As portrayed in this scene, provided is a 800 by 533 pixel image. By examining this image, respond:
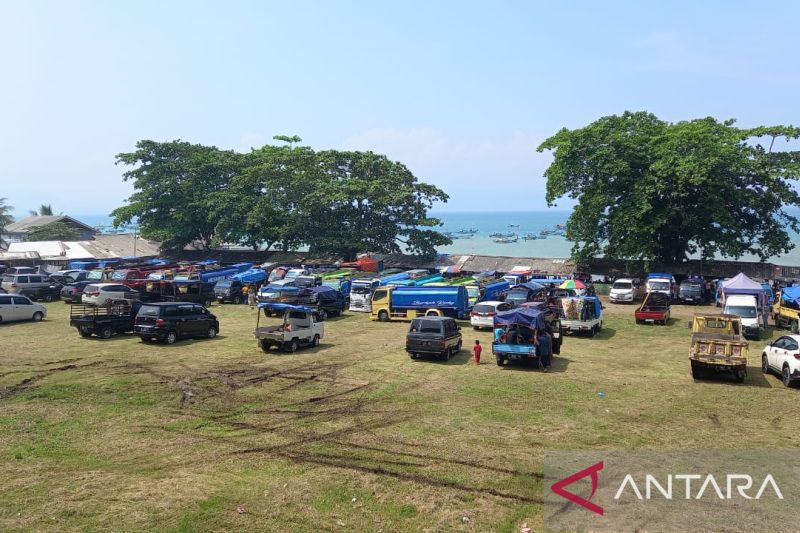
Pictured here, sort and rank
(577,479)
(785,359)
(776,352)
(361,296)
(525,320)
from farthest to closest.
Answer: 1. (361,296)
2. (525,320)
3. (776,352)
4. (785,359)
5. (577,479)

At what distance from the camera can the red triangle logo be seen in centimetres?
1002

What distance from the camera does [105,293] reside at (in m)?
35.4

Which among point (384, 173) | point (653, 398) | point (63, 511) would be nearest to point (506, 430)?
point (653, 398)

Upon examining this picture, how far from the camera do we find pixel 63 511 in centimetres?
962

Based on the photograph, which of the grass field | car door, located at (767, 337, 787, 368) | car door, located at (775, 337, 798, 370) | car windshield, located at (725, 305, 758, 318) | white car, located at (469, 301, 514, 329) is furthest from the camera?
white car, located at (469, 301, 514, 329)

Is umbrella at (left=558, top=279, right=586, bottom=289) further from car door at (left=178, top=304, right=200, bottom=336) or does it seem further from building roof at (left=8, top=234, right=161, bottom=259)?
building roof at (left=8, top=234, right=161, bottom=259)

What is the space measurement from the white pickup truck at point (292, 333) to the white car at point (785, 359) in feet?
60.1

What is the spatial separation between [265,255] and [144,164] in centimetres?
1947

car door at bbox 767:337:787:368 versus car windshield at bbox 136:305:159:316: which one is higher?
car windshield at bbox 136:305:159:316

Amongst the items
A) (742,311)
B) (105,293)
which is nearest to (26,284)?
(105,293)

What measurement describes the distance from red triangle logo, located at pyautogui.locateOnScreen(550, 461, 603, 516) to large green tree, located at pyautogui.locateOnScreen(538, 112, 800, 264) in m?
38.4

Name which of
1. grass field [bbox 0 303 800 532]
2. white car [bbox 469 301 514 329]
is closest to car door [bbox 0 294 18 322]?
grass field [bbox 0 303 800 532]

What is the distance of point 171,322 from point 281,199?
40.7 metres

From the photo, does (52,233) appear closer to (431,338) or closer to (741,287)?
(431,338)
